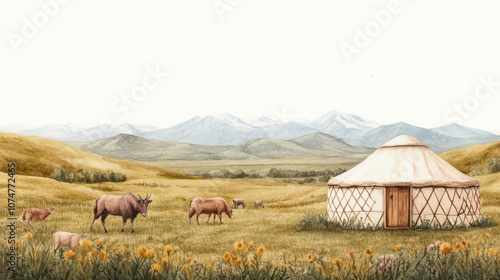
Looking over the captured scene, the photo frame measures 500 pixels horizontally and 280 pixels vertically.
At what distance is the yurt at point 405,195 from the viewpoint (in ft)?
47.4

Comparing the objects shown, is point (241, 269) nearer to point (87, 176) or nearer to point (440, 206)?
point (440, 206)

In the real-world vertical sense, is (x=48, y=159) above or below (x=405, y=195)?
above

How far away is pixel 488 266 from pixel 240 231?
29.3 ft

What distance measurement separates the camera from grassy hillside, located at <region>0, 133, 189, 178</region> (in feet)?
120

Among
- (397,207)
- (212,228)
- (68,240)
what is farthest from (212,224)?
(68,240)

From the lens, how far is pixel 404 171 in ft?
49.1

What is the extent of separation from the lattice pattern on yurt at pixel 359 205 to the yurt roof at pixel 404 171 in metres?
0.24

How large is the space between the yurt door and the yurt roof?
32 cm

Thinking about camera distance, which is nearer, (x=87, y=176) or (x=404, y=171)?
(x=404, y=171)

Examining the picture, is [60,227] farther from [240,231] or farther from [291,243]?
[291,243]

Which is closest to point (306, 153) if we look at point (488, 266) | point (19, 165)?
point (19, 165)

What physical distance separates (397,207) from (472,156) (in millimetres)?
29214

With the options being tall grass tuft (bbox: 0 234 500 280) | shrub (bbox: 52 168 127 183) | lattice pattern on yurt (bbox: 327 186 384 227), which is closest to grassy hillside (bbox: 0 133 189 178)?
shrub (bbox: 52 168 127 183)

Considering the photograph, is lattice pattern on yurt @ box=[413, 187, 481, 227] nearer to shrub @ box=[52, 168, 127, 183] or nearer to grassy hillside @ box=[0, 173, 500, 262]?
grassy hillside @ box=[0, 173, 500, 262]
